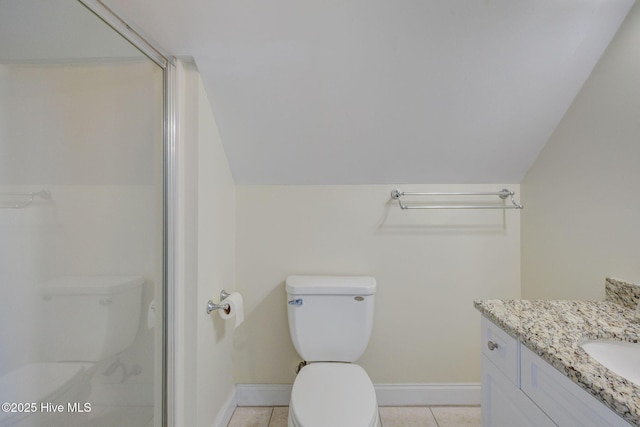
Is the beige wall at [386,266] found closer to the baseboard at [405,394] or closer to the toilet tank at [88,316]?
the baseboard at [405,394]

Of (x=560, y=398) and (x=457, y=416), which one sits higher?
(x=560, y=398)

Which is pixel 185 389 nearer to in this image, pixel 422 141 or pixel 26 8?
pixel 26 8

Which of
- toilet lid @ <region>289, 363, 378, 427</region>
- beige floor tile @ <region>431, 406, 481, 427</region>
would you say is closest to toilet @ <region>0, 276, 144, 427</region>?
toilet lid @ <region>289, 363, 378, 427</region>

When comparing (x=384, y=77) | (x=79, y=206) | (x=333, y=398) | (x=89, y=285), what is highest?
(x=384, y=77)

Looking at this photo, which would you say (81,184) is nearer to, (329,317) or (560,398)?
(329,317)

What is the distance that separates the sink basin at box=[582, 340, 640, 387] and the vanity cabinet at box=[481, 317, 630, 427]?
18cm

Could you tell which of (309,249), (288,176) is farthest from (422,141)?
(309,249)

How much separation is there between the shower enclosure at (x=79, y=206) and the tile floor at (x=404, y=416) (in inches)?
A: 22.7

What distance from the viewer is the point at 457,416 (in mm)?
1593

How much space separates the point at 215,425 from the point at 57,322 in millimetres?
988

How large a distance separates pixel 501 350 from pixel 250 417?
1389mm

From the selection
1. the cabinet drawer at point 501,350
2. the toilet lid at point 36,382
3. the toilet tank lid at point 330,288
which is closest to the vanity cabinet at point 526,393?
the cabinet drawer at point 501,350

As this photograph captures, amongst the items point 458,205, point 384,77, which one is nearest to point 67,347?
→ point 384,77

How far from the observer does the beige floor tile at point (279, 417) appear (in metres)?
1.55
